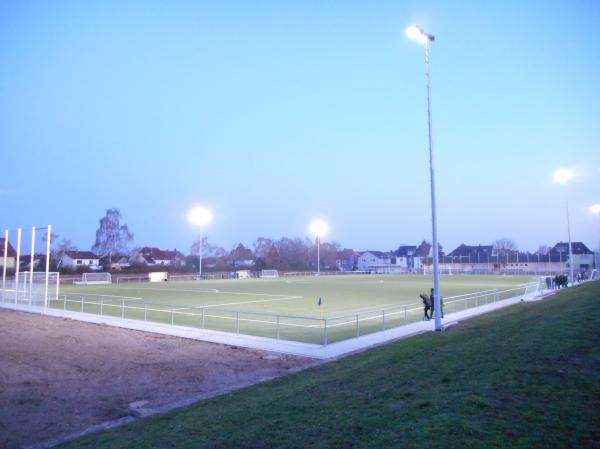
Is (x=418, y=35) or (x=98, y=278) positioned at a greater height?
(x=418, y=35)

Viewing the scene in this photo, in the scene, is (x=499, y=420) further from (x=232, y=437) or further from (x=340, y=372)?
(x=340, y=372)

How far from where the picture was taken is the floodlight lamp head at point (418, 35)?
17438 mm

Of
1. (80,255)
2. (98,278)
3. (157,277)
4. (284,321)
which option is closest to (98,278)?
(98,278)

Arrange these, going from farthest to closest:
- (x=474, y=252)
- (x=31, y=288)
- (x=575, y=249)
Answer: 1. (x=474, y=252)
2. (x=575, y=249)
3. (x=31, y=288)

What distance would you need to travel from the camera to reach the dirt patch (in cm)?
924

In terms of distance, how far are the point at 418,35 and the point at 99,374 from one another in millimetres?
16574

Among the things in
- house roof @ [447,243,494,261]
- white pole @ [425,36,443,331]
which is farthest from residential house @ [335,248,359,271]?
white pole @ [425,36,443,331]

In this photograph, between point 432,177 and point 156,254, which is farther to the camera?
point 156,254

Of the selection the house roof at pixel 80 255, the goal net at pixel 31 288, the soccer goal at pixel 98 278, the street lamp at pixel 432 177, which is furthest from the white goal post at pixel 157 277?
the street lamp at pixel 432 177

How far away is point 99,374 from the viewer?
1282 centimetres

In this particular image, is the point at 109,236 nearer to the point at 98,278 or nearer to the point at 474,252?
the point at 98,278

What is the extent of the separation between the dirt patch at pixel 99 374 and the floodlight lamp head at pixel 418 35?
42.4 feet

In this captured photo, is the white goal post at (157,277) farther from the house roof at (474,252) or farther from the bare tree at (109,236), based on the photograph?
the house roof at (474,252)

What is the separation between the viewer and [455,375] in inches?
324
